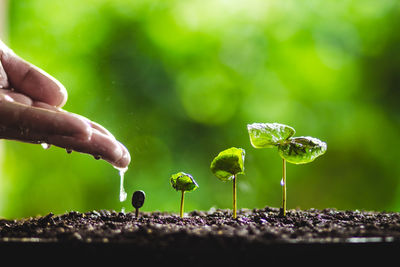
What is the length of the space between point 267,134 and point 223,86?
1288 mm

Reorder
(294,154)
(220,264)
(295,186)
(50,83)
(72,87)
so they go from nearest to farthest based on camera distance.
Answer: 1. (220,264)
2. (294,154)
3. (50,83)
4. (72,87)
5. (295,186)

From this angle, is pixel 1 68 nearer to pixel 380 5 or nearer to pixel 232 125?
pixel 232 125

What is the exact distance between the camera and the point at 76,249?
59cm

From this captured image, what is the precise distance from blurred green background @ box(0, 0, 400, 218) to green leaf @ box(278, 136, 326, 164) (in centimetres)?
102

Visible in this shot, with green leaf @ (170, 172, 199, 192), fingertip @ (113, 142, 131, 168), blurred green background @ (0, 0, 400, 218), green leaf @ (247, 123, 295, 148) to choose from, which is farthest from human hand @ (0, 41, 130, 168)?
blurred green background @ (0, 0, 400, 218)

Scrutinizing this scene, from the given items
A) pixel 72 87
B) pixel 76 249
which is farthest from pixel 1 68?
pixel 72 87

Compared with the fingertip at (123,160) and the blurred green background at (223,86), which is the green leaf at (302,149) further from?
the blurred green background at (223,86)

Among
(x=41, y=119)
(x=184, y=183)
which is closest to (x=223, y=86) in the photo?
(x=184, y=183)

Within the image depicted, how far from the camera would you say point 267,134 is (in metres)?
0.92

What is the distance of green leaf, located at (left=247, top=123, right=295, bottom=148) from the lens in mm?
916

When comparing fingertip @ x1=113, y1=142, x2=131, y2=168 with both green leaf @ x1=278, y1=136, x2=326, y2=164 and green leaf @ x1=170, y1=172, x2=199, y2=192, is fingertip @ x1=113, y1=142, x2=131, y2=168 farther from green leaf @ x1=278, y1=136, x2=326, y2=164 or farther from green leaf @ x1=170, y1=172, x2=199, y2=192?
green leaf @ x1=278, y1=136, x2=326, y2=164

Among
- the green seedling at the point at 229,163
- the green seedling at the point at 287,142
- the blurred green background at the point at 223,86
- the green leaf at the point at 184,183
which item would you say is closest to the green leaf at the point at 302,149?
the green seedling at the point at 287,142

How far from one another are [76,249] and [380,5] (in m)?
2.26

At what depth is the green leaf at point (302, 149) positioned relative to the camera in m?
0.88
